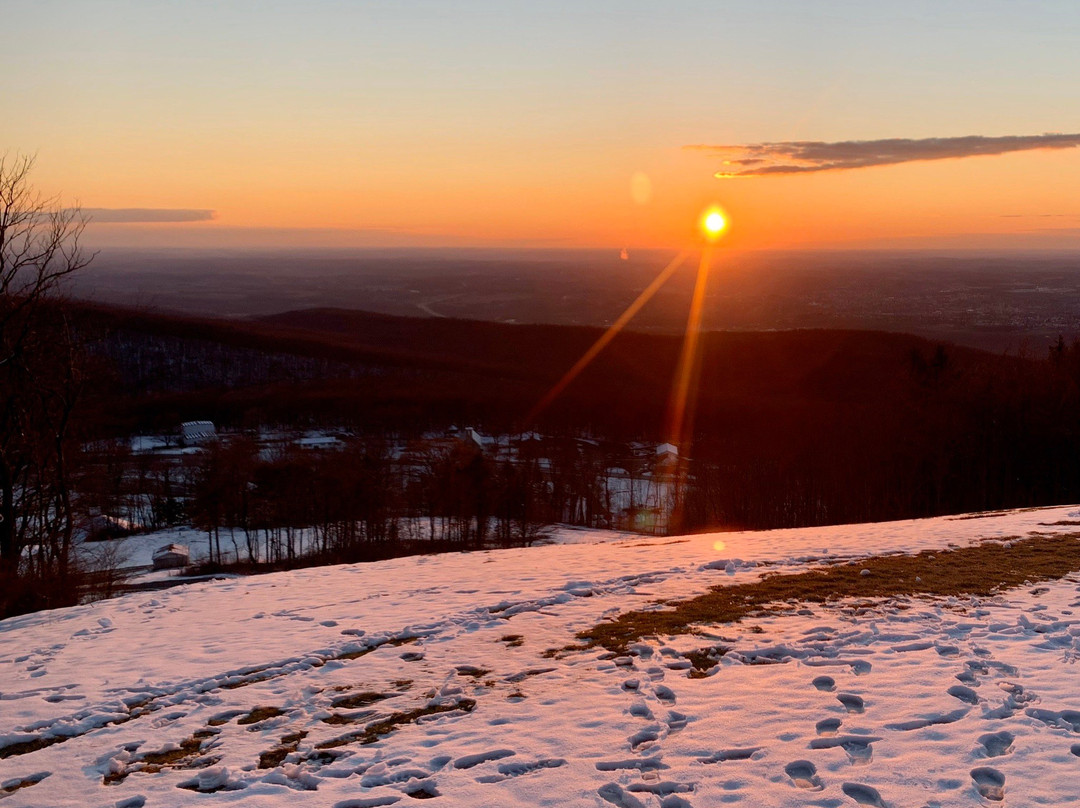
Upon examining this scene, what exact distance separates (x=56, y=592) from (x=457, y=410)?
95144mm

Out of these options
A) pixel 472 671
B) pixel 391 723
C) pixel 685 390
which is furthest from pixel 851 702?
pixel 685 390

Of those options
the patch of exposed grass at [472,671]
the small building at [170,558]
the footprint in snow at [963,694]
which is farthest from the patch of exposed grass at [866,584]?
the small building at [170,558]

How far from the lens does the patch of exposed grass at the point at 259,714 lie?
7.98m

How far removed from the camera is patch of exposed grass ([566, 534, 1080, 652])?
34.1ft

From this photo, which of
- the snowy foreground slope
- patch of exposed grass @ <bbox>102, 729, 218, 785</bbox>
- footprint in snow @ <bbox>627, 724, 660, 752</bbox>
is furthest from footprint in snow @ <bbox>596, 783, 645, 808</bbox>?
patch of exposed grass @ <bbox>102, 729, 218, 785</bbox>

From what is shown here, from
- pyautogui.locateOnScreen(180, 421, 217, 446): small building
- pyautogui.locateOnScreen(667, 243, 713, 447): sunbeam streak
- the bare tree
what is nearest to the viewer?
the bare tree

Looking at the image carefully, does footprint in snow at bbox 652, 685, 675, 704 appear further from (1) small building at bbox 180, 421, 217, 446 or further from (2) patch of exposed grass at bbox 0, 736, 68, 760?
(1) small building at bbox 180, 421, 217, 446

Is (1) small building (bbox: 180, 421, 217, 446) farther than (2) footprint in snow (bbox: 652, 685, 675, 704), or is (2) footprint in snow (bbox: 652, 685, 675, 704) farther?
(1) small building (bbox: 180, 421, 217, 446)

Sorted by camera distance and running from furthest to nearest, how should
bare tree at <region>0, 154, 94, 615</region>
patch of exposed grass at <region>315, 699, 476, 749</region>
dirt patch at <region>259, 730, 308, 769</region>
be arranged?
bare tree at <region>0, 154, 94, 615</region> < patch of exposed grass at <region>315, 699, 476, 749</region> < dirt patch at <region>259, 730, 308, 769</region>

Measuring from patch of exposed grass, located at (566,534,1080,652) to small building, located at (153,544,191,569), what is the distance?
46.4 meters

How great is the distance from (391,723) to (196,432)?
99681mm

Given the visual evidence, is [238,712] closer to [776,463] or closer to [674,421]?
[776,463]

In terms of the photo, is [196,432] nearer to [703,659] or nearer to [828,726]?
[703,659]

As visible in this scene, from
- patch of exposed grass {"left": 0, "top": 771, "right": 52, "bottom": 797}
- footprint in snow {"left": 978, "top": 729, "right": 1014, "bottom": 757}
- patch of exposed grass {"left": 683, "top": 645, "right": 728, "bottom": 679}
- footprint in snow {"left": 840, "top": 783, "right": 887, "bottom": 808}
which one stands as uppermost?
footprint in snow {"left": 978, "top": 729, "right": 1014, "bottom": 757}
